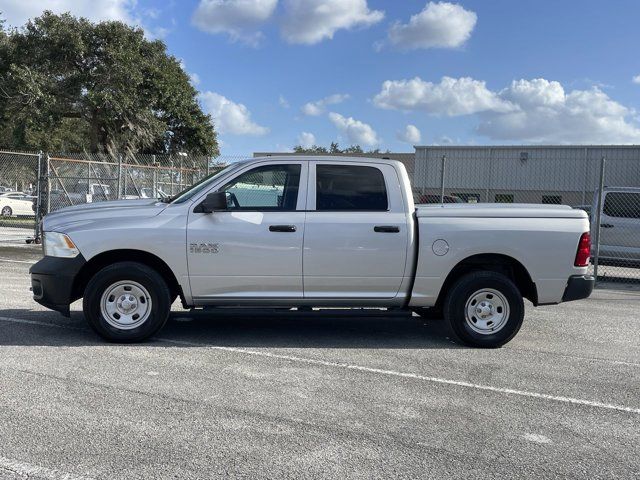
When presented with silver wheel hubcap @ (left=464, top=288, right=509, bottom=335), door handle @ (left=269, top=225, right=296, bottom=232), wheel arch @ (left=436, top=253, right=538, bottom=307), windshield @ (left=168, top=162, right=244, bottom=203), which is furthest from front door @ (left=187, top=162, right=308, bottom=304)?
silver wheel hubcap @ (left=464, top=288, right=509, bottom=335)

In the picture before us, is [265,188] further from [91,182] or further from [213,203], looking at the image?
[91,182]

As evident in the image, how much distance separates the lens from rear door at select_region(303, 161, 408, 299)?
20.1ft

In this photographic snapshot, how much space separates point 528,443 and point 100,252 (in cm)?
427

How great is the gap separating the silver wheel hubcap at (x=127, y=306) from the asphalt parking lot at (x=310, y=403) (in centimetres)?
26

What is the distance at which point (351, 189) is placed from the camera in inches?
250

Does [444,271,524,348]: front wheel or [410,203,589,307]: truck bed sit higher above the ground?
[410,203,589,307]: truck bed

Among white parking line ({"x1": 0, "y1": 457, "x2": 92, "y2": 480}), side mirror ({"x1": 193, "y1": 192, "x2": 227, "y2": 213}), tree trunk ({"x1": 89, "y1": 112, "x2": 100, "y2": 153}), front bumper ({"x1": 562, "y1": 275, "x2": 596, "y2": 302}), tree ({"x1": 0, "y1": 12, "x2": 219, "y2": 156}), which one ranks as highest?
tree ({"x1": 0, "y1": 12, "x2": 219, "y2": 156})

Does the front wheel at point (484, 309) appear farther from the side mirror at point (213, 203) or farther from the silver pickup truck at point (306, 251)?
the side mirror at point (213, 203)

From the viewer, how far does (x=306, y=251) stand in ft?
20.1

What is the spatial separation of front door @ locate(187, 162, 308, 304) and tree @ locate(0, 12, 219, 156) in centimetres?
2456

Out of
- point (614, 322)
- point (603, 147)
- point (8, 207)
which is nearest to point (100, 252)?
point (614, 322)

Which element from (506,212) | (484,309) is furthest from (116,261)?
(506,212)

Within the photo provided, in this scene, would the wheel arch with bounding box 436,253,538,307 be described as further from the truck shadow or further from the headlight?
the headlight

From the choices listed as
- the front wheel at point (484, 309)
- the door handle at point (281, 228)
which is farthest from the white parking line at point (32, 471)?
the front wheel at point (484, 309)
